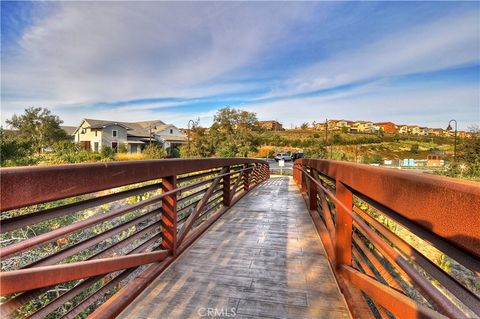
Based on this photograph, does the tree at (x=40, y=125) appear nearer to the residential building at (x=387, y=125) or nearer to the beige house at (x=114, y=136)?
the beige house at (x=114, y=136)

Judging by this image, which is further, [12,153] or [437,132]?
[437,132]

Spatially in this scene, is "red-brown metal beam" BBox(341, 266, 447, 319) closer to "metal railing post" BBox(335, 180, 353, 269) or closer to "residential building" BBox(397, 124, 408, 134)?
"metal railing post" BBox(335, 180, 353, 269)

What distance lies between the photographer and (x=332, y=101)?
38.5 m

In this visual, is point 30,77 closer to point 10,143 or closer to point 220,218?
point 10,143

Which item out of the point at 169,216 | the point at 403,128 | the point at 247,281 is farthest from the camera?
A: the point at 403,128

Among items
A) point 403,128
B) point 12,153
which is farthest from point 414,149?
point 403,128

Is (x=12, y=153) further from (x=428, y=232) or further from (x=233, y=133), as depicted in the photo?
(x=233, y=133)

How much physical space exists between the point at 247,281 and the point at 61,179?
1.88 m

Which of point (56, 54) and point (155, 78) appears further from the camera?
point (155, 78)

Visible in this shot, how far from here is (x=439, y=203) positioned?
2.77 ft

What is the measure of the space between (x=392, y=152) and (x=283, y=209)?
174ft

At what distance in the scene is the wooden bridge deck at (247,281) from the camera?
209cm

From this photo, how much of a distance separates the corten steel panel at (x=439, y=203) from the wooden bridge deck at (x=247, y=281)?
1.33 meters

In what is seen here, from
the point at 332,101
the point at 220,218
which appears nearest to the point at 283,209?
the point at 220,218
